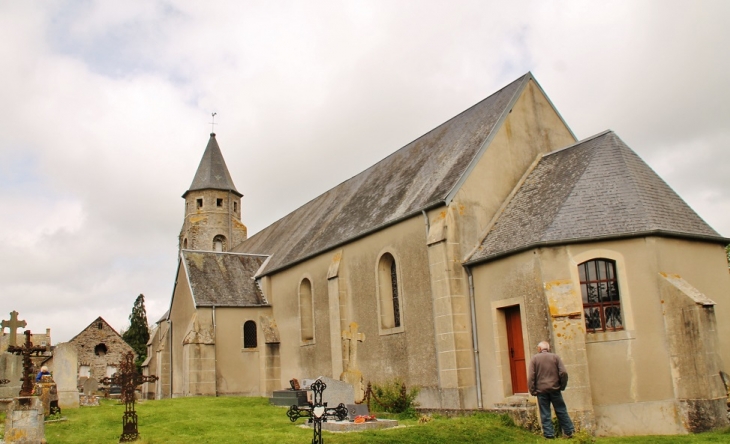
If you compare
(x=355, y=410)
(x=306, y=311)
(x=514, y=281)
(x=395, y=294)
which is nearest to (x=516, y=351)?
(x=514, y=281)

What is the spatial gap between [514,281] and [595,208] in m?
2.85

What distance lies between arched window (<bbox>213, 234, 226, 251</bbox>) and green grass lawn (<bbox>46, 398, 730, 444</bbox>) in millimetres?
24103

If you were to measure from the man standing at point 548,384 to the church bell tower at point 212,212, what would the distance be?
34227mm

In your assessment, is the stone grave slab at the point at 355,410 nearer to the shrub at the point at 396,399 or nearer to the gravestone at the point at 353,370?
the gravestone at the point at 353,370

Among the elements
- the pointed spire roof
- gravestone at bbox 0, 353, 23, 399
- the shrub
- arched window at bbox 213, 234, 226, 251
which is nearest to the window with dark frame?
the shrub

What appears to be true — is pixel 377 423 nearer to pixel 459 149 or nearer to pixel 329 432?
pixel 329 432

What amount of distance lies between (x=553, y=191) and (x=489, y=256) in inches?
109

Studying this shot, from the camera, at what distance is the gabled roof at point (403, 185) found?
20.1 metres

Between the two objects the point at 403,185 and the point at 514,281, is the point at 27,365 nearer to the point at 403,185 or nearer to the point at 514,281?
the point at 514,281

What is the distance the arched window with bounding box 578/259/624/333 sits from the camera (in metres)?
15.6

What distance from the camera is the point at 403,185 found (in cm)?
2289

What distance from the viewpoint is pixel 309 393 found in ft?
63.4

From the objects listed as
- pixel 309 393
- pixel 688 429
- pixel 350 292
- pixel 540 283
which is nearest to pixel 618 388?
pixel 688 429

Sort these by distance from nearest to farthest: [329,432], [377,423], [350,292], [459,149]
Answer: [329,432] → [377,423] → [459,149] → [350,292]
